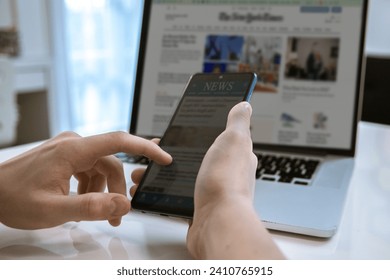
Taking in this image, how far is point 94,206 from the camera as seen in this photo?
0.41 m

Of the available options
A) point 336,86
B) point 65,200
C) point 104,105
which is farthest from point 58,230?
point 104,105

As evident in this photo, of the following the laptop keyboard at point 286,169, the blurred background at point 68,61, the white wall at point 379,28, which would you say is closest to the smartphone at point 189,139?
the laptop keyboard at point 286,169

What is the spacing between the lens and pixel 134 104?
34.6 inches

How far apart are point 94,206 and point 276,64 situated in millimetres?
530

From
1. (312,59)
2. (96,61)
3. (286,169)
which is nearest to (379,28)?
(96,61)

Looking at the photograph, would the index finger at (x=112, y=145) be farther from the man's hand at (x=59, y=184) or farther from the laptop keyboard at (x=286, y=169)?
the laptop keyboard at (x=286, y=169)

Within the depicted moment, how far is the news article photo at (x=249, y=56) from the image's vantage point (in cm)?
83

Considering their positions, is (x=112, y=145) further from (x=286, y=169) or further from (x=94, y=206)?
(x=286, y=169)

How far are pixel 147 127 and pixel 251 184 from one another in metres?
0.51

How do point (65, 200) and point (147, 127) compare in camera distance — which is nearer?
point (65, 200)

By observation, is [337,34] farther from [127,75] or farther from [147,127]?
[127,75]

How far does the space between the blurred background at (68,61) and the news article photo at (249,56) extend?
113 centimetres
